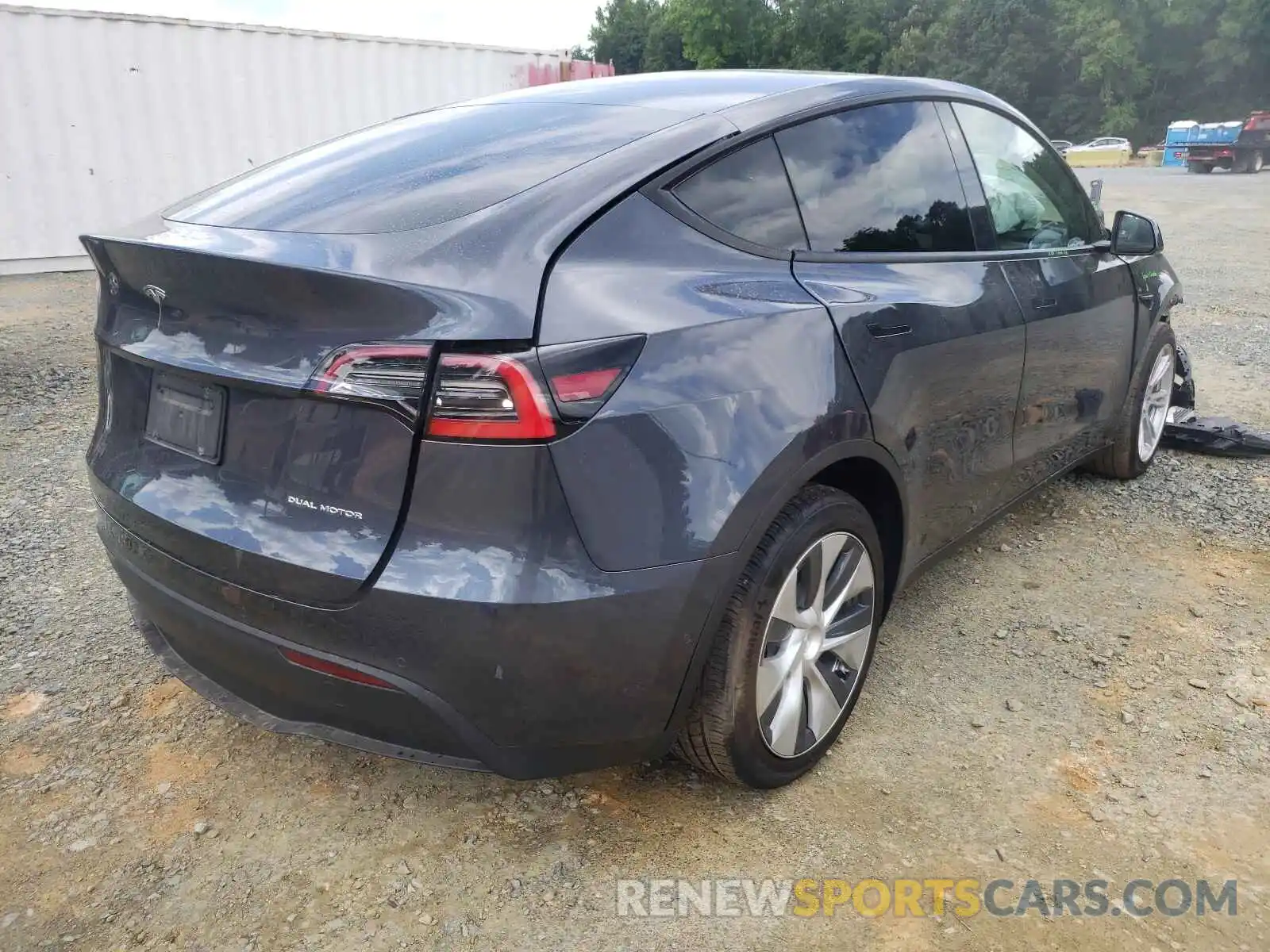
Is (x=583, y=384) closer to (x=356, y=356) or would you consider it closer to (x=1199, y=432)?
(x=356, y=356)

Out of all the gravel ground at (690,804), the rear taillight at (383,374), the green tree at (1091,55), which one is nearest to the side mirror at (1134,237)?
the gravel ground at (690,804)

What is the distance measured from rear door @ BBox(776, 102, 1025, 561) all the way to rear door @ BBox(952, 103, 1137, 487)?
156 millimetres

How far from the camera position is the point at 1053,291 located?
126 inches

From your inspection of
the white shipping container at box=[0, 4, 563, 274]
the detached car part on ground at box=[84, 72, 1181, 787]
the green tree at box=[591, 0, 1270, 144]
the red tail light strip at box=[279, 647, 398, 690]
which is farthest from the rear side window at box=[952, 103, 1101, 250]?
the green tree at box=[591, 0, 1270, 144]

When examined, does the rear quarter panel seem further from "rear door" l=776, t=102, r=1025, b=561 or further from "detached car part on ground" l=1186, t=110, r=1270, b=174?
"detached car part on ground" l=1186, t=110, r=1270, b=174

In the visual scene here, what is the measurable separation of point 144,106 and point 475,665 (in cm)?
1106

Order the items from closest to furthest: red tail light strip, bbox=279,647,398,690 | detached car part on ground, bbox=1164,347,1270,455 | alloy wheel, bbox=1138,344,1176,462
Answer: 1. red tail light strip, bbox=279,647,398,690
2. alloy wheel, bbox=1138,344,1176,462
3. detached car part on ground, bbox=1164,347,1270,455

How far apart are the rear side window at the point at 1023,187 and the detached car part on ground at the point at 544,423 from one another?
1.82ft

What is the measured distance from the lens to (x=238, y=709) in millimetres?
2100

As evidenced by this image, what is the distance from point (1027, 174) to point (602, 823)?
264 centimetres

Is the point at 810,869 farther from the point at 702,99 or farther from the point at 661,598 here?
the point at 702,99

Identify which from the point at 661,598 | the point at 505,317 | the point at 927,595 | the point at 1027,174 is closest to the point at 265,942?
the point at 661,598

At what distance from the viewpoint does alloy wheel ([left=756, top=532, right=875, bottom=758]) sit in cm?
220

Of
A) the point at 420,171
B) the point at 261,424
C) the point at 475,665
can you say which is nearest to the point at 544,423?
the point at 475,665
